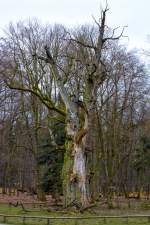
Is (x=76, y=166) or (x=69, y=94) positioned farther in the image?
(x=69, y=94)

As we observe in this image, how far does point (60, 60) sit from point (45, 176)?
1073cm

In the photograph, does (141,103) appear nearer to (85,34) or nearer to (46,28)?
(85,34)

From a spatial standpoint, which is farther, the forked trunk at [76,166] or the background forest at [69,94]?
the background forest at [69,94]

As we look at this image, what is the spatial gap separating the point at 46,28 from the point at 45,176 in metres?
14.5

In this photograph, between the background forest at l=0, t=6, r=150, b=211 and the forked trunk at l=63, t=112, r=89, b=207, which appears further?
the background forest at l=0, t=6, r=150, b=211

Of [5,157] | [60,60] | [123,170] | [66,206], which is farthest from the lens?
[123,170]

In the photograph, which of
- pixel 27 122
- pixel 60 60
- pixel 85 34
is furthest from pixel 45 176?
pixel 85 34

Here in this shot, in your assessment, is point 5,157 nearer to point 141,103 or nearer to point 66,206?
point 141,103

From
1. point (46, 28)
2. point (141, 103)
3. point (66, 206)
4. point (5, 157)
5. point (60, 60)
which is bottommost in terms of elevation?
point (66, 206)

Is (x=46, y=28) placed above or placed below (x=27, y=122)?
above

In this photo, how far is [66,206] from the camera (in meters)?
26.8

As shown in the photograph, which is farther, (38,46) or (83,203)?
(38,46)

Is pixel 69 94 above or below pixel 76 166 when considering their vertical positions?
above

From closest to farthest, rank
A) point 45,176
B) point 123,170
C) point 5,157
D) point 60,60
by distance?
point 45,176
point 60,60
point 5,157
point 123,170
